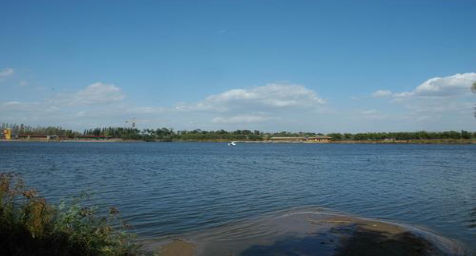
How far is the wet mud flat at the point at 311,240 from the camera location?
48.5ft

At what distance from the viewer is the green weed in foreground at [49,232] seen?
901 centimetres

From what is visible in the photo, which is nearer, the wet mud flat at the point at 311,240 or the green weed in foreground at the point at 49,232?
the green weed in foreground at the point at 49,232

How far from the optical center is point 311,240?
1647 centimetres

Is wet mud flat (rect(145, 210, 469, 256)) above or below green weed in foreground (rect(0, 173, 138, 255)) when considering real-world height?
below

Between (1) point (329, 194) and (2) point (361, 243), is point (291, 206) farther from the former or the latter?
(2) point (361, 243)

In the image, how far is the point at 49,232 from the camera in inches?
402

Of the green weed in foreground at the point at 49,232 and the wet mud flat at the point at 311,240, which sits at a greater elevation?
the green weed in foreground at the point at 49,232

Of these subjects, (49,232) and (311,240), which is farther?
(311,240)

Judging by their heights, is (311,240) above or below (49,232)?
below

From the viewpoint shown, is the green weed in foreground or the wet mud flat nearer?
the green weed in foreground

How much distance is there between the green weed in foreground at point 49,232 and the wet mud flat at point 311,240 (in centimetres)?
379

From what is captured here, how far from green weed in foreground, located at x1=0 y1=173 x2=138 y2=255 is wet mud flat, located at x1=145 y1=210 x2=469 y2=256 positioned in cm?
379

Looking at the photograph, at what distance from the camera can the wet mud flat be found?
48.5 feet

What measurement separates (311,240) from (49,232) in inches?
405
